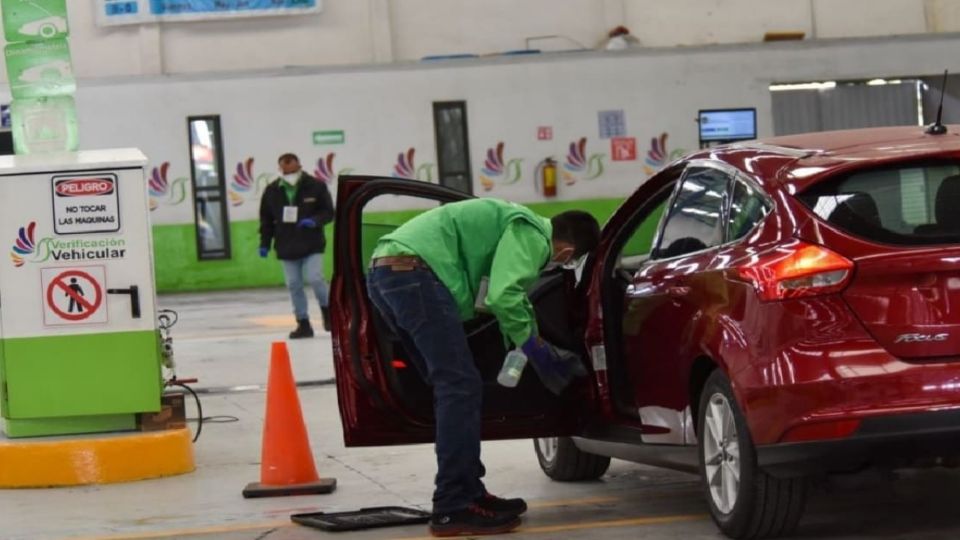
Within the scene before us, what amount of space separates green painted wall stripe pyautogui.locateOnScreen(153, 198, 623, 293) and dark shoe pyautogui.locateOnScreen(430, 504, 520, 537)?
19088 millimetres

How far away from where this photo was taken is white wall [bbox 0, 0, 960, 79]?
26469 millimetres

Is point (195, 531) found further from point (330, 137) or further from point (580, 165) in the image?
point (580, 165)

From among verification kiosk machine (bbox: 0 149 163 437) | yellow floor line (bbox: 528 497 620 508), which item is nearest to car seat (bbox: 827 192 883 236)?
yellow floor line (bbox: 528 497 620 508)

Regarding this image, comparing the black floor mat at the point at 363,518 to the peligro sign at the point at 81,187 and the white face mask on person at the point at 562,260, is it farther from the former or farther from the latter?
the peligro sign at the point at 81,187

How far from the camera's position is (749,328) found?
592 cm

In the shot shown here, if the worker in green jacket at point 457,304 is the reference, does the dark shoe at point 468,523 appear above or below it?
below

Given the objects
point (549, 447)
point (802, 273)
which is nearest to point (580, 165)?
point (549, 447)

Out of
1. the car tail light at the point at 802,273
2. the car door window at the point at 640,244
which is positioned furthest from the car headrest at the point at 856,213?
the car door window at the point at 640,244

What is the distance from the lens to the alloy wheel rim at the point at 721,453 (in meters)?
6.20

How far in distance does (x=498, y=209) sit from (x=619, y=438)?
1120 millimetres

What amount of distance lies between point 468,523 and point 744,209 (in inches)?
64.8

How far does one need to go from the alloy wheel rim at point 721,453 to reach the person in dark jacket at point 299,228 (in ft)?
34.2

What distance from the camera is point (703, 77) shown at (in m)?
27.0

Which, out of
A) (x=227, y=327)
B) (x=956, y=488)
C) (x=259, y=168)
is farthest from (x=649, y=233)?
(x=259, y=168)
